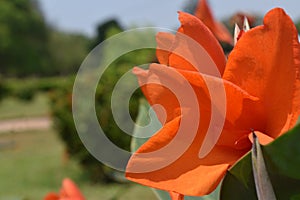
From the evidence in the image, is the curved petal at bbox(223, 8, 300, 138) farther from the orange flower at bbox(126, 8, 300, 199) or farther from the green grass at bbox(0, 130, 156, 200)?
the green grass at bbox(0, 130, 156, 200)

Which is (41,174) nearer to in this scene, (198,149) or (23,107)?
(198,149)

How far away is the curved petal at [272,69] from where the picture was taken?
0.76 ft

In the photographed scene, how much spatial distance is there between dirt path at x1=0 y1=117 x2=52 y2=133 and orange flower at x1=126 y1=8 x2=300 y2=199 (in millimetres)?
11215

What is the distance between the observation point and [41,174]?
643cm

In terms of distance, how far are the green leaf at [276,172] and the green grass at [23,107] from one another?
45.8ft

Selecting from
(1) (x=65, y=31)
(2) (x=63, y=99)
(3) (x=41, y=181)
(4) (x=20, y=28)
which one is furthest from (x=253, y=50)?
(1) (x=65, y=31)

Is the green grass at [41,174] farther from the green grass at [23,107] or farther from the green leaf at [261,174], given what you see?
the green grass at [23,107]

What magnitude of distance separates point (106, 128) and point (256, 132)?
449 centimetres

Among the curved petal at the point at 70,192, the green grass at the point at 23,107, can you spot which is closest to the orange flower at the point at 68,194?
the curved petal at the point at 70,192

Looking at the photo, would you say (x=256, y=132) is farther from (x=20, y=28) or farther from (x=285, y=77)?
(x=20, y=28)

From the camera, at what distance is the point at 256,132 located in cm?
23

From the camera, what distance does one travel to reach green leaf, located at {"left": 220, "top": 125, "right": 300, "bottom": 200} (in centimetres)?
21

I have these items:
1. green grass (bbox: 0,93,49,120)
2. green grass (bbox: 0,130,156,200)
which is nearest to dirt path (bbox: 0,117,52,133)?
green grass (bbox: 0,93,49,120)

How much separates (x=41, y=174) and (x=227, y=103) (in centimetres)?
640
